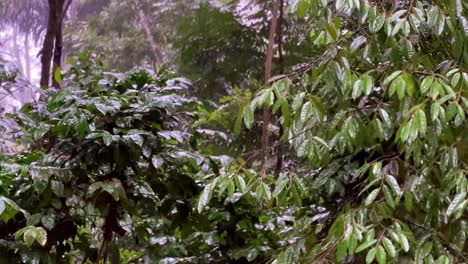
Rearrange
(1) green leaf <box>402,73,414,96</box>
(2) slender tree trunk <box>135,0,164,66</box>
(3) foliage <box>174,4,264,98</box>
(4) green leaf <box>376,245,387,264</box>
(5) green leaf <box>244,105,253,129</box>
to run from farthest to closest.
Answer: (2) slender tree trunk <box>135,0,164,66</box> → (3) foliage <box>174,4,264,98</box> → (5) green leaf <box>244,105,253,129</box> → (1) green leaf <box>402,73,414,96</box> → (4) green leaf <box>376,245,387,264</box>

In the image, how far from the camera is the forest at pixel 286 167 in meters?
1.22

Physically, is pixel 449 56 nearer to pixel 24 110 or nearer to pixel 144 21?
pixel 24 110

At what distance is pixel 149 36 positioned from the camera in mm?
7109

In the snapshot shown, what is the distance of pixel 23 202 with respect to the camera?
1600 millimetres

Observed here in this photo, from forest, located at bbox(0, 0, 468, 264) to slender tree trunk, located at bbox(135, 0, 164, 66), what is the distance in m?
5.12

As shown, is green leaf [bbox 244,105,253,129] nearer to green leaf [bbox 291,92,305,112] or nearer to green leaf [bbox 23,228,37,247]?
green leaf [bbox 291,92,305,112]

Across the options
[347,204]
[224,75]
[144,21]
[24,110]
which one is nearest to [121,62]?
[144,21]

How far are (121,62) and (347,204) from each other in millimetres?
5897

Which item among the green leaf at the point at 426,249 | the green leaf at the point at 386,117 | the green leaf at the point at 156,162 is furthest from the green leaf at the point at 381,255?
the green leaf at the point at 156,162

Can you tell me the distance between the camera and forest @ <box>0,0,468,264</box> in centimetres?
122

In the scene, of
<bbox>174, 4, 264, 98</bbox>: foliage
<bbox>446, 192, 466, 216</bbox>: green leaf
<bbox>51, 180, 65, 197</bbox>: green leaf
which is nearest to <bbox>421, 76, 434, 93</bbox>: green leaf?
A: <bbox>446, 192, 466, 216</bbox>: green leaf

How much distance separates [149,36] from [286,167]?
563 cm

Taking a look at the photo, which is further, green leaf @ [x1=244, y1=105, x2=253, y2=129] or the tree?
the tree

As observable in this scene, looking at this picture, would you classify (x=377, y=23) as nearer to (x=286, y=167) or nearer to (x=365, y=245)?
(x=365, y=245)
